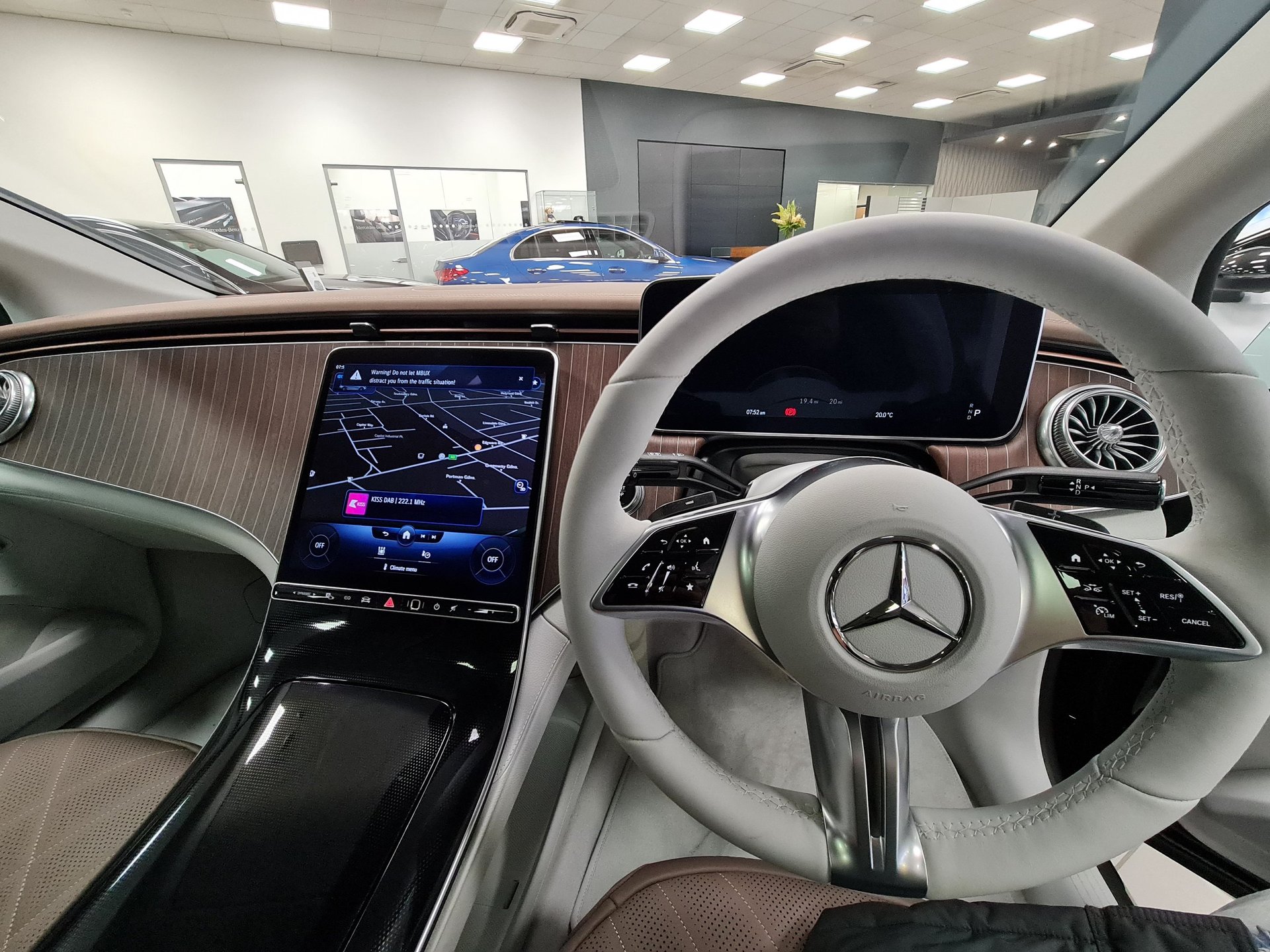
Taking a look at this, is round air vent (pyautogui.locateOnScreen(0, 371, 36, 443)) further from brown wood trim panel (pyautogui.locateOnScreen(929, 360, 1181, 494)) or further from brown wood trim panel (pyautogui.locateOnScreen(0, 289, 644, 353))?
brown wood trim panel (pyautogui.locateOnScreen(929, 360, 1181, 494))

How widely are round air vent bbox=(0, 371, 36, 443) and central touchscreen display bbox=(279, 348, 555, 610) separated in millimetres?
740

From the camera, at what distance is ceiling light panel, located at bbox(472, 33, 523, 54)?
14.1 feet

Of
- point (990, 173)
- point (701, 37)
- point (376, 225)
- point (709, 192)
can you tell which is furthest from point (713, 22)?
point (990, 173)

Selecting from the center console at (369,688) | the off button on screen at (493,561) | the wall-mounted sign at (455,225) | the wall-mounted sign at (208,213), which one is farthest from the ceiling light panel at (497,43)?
the off button on screen at (493,561)

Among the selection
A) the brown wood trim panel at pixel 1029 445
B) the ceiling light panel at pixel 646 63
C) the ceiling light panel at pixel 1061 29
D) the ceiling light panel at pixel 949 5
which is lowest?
the brown wood trim panel at pixel 1029 445

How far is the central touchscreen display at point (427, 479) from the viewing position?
74cm

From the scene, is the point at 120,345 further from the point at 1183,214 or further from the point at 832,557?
the point at 1183,214

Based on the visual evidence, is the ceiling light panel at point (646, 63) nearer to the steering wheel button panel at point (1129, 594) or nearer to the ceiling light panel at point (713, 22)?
the ceiling light panel at point (713, 22)

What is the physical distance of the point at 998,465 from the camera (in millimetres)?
770

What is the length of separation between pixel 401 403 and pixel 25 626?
118 cm

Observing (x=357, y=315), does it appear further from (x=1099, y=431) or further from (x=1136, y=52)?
(x=1136, y=52)

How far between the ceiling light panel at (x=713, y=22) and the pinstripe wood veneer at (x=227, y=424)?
4.33 m

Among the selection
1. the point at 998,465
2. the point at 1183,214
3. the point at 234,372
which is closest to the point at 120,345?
the point at 234,372

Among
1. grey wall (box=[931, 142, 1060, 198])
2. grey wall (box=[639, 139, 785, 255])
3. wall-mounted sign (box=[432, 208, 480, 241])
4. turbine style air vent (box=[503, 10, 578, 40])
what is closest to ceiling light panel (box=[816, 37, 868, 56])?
grey wall (box=[639, 139, 785, 255])
